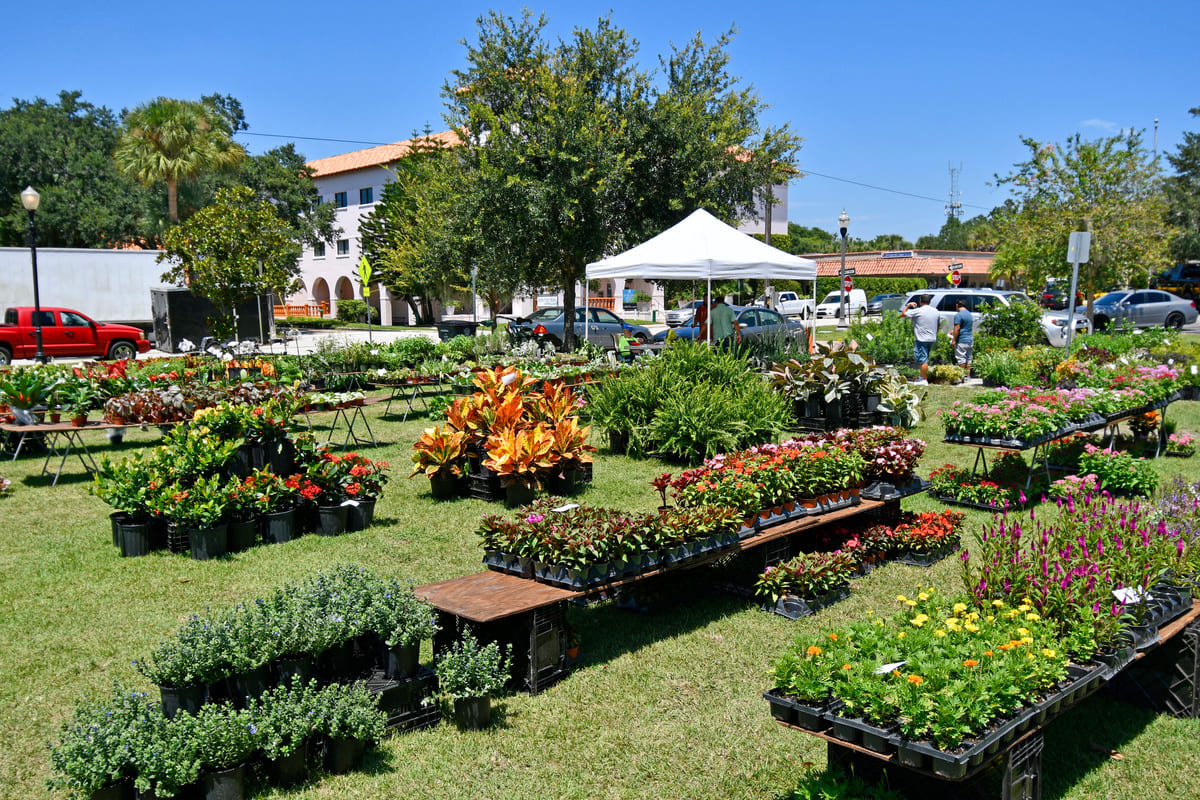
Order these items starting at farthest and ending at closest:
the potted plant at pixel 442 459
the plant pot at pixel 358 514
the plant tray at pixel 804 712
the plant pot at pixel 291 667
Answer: the potted plant at pixel 442 459 < the plant pot at pixel 358 514 < the plant pot at pixel 291 667 < the plant tray at pixel 804 712

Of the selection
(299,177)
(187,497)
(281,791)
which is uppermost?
(299,177)

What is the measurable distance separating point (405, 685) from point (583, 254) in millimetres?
16093

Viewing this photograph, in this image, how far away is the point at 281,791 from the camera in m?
3.36

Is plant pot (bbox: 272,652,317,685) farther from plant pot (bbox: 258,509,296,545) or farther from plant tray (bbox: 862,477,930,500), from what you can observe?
plant tray (bbox: 862,477,930,500)

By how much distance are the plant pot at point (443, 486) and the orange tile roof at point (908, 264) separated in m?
49.6

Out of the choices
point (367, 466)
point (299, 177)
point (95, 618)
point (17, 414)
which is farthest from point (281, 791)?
point (299, 177)

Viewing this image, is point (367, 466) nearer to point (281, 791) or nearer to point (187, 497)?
point (187, 497)

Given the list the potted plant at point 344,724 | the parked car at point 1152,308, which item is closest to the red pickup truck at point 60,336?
the potted plant at point 344,724

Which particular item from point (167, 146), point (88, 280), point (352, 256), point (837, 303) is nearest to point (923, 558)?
point (88, 280)

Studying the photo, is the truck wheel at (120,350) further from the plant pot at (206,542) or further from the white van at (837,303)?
the white van at (837,303)

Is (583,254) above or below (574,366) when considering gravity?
above

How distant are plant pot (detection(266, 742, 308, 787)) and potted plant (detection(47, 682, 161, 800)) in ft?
1.65

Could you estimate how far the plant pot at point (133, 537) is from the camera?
637cm

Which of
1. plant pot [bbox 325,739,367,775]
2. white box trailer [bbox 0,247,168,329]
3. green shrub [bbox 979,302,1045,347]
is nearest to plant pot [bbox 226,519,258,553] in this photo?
plant pot [bbox 325,739,367,775]
